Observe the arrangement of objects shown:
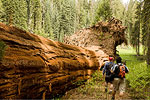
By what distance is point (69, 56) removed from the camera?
199 inches

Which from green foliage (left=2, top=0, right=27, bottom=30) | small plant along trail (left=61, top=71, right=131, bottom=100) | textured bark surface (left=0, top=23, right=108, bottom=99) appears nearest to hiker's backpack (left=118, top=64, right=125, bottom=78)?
small plant along trail (left=61, top=71, right=131, bottom=100)

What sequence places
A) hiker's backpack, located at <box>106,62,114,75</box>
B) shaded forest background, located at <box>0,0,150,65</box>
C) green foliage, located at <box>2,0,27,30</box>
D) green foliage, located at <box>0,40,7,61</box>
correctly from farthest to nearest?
1. green foliage, located at <box>2,0,27,30</box>
2. shaded forest background, located at <box>0,0,150,65</box>
3. hiker's backpack, located at <box>106,62,114,75</box>
4. green foliage, located at <box>0,40,7,61</box>

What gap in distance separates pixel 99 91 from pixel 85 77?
3.46ft

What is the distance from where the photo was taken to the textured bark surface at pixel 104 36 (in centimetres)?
1088

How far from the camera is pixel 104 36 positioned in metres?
11.4

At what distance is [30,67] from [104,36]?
9504 mm

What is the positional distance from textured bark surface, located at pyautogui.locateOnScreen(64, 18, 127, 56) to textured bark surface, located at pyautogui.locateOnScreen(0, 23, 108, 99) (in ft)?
21.9

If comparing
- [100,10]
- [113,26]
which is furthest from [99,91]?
[100,10]

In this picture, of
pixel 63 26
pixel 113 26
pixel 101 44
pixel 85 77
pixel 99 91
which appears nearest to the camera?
pixel 99 91

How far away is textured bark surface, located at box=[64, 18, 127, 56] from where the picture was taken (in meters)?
10.9

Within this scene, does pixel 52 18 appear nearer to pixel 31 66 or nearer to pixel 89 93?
pixel 89 93

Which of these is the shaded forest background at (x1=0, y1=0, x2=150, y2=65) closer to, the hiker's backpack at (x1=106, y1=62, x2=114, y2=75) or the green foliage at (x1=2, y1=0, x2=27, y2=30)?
the green foliage at (x1=2, y1=0, x2=27, y2=30)

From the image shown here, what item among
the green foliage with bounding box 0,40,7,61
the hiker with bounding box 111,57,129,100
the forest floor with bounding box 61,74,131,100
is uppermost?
the green foliage with bounding box 0,40,7,61

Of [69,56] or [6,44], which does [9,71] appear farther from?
[69,56]
